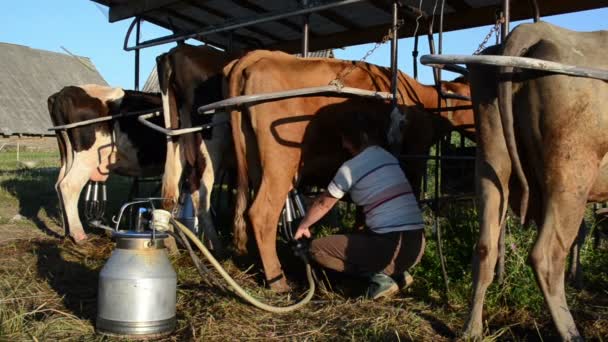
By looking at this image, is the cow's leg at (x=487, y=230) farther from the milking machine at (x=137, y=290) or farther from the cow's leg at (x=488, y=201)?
the milking machine at (x=137, y=290)

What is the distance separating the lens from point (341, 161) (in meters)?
5.11

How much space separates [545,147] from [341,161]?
233cm

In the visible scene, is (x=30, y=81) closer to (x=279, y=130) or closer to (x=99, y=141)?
(x=99, y=141)

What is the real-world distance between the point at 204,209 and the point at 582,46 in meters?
3.89

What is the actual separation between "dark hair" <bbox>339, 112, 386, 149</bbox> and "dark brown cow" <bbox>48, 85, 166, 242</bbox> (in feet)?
12.1

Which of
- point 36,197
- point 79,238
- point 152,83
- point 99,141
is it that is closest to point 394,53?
point 79,238

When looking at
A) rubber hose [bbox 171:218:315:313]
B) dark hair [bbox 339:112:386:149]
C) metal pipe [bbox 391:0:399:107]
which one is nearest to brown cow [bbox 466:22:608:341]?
dark hair [bbox 339:112:386:149]

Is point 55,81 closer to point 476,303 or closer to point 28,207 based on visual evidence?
point 28,207

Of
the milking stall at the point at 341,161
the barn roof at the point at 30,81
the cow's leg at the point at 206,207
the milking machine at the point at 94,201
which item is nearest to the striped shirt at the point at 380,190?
the milking stall at the point at 341,161

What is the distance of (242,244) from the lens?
4.69m

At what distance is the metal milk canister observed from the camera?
3.20 meters

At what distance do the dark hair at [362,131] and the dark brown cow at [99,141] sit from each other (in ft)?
12.1

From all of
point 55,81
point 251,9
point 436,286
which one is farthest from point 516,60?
point 55,81

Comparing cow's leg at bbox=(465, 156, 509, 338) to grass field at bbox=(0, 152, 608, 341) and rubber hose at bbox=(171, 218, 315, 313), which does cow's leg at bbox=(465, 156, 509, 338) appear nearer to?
grass field at bbox=(0, 152, 608, 341)
